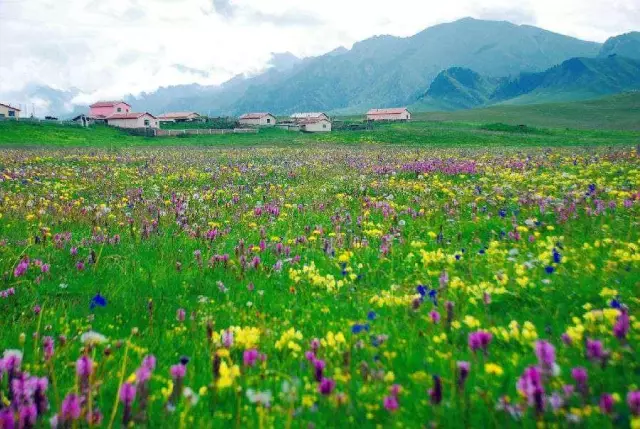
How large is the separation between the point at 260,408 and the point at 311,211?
325 inches

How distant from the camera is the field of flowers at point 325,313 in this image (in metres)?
3.01

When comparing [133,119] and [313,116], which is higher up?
[133,119]

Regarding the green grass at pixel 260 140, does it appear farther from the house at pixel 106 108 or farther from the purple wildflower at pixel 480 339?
the house at pixel 106 108

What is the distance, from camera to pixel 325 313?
519cm

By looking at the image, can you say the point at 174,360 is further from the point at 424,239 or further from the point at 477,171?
the point at 477,171

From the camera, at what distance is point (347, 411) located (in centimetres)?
315

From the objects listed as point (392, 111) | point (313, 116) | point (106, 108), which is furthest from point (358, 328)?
point (392, 111)

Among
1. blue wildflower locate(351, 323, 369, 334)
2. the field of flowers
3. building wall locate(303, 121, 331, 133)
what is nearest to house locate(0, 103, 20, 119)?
building wall locate(303, 121, 331, 133)

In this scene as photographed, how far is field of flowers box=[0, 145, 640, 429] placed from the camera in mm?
3012

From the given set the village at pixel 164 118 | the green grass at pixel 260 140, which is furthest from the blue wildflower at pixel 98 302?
the village at pixel 164 118

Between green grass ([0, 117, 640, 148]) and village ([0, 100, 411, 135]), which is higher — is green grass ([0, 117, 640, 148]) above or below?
below

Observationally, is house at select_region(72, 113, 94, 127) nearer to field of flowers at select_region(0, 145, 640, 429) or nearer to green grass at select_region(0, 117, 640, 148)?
green grass at select_region(0, 117, 640, 148)

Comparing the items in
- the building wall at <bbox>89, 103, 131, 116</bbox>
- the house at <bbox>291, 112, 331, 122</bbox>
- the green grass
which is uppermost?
the building wall at <bbox>89, 103, 131, 116</bbox>

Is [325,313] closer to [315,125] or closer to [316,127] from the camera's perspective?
[316,127]
